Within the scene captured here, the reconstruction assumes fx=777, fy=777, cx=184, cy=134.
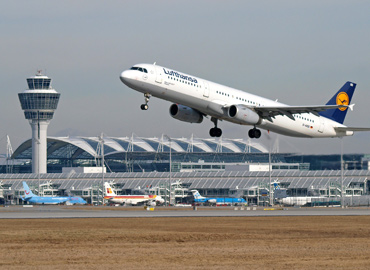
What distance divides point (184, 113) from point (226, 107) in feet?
13.6

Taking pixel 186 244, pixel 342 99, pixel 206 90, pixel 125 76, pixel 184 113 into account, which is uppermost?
pixel 342 99

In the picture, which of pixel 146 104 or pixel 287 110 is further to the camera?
pixel 287 110

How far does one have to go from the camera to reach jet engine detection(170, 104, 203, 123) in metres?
73.9

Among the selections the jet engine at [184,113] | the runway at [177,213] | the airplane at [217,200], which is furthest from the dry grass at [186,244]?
the airplane at [217,200]

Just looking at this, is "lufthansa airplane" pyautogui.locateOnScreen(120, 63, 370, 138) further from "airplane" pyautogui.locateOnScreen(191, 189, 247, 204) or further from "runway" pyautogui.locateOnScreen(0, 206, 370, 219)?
"airplane" pyautogui.locateOnScreen(191, 189, 247, 204)

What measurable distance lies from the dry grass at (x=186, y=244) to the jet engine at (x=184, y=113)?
10204 millimetres

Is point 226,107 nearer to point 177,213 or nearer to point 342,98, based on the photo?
point 342,98

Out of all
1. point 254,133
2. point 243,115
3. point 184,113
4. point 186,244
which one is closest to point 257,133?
point 254,133

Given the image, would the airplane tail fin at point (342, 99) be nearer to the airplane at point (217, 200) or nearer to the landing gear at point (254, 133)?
the landing gear at point (254, 133)

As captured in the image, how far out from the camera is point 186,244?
53719 mm

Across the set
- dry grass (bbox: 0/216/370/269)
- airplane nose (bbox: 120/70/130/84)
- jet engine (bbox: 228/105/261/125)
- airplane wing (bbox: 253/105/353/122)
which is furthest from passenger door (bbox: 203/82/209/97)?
dry grass (bbox: 0/216/370/269)

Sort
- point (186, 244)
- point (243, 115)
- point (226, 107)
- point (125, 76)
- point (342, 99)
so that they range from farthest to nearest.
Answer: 1. point (342, 99)
2. point (243, 115)
3. point (226, 107)
4. point (125, 76)
5. point (186, 244)

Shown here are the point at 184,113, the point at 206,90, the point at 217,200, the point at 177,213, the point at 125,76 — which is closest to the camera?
the point at 125,76

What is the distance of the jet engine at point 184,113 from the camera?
73.9 meters
